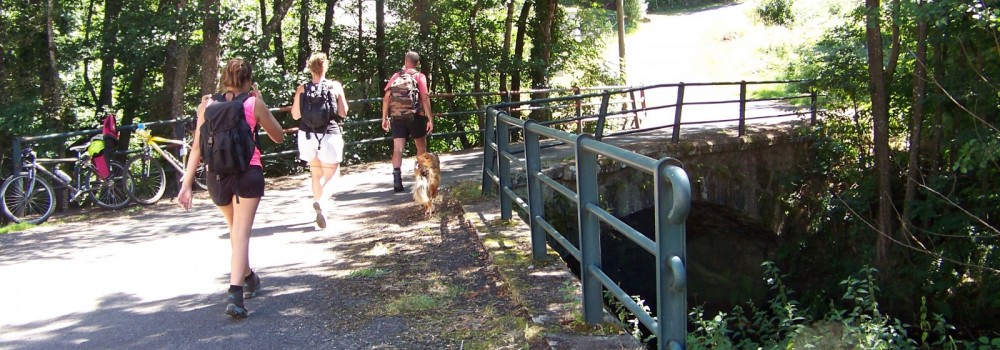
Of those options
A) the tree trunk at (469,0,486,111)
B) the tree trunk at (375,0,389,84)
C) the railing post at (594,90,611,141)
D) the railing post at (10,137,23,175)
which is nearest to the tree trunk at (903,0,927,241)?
the railing post at (594,90,611,141)

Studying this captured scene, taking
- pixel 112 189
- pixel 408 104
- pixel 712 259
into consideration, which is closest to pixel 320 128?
pixel 408 104

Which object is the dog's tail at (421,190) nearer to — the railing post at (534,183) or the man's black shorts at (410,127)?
the man's black shorts at (410,127)

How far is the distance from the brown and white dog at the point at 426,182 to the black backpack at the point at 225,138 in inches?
128

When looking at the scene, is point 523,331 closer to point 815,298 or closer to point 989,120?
point 989,120

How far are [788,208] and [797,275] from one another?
107 cm

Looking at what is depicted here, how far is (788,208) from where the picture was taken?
14.3 m

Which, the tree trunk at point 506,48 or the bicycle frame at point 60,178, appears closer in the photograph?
the bicycle frame at point 60,178

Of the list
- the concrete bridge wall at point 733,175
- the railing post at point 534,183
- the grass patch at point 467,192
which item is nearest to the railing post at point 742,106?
the concrete bridge wall at point 733,175

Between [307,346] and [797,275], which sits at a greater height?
[307,346]

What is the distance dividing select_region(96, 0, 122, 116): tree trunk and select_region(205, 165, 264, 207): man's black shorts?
42.1ft

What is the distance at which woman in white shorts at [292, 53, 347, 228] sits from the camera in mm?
8227

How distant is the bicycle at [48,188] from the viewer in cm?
1006

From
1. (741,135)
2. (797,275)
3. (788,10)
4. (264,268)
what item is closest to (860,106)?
(741,135)

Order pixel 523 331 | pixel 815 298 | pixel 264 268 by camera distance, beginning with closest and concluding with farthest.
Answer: pixel 523 331 → pixel 264 268 → pixel 815 298
